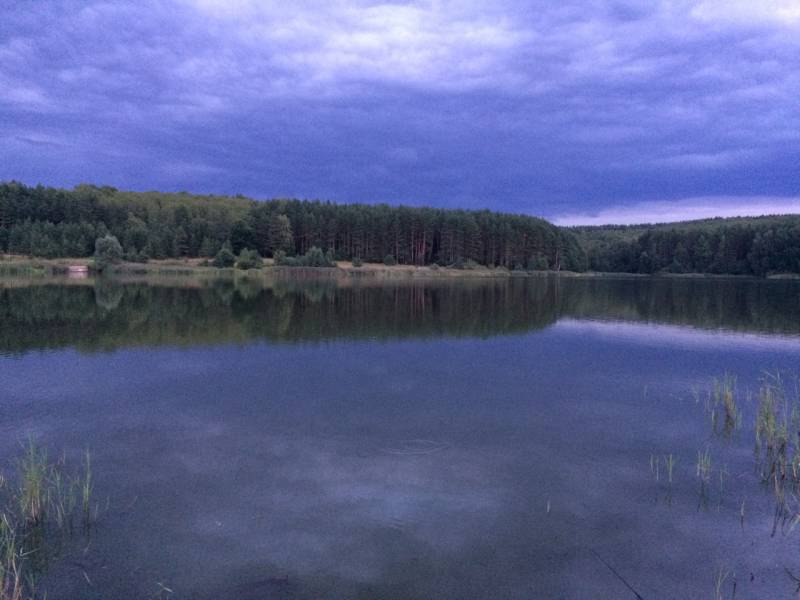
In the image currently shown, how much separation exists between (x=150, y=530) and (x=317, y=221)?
113 metres

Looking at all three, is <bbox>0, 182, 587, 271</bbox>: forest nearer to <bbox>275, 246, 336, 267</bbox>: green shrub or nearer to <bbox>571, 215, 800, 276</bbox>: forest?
<bbox>275, 246, 336, 267</bbox>: green shrub

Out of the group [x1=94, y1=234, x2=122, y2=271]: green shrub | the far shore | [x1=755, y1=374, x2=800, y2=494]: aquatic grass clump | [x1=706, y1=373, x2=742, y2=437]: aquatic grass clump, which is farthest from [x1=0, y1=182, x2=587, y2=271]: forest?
[x1=755, y1=374, x2=800, y2=494]: aquatic grass clump

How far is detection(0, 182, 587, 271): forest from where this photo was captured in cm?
10948

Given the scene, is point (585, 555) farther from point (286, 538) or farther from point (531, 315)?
point (531, 315)

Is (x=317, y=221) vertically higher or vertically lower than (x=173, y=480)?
higher

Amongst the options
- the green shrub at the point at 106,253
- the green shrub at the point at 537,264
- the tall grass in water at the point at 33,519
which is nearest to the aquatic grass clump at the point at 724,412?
the tall grass in water at the point at 33,519

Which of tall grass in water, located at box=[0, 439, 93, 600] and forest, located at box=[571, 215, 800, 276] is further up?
forest, located at box=[571, 215, 800, 276]

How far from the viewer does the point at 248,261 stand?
100 metres

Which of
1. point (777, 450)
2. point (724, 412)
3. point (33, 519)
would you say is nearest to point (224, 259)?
point (724, 412)

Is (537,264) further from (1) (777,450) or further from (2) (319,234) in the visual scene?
(1) (777,450)

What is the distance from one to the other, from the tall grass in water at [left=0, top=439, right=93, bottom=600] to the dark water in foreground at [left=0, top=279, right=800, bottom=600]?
0.34 m

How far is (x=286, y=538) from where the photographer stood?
311 inches

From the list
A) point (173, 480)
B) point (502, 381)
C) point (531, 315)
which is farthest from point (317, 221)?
point (173, 480)

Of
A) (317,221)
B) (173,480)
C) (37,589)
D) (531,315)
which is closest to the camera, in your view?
(37,589)
